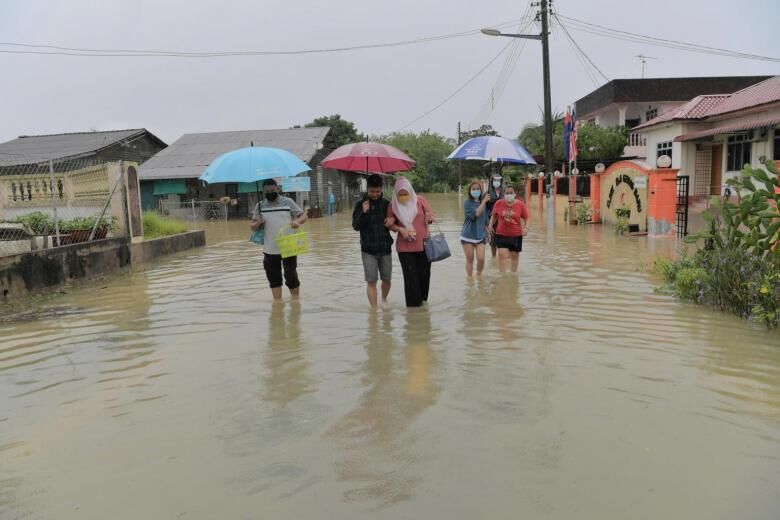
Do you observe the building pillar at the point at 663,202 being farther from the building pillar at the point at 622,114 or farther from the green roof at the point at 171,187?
the green roof at the point at 171,187

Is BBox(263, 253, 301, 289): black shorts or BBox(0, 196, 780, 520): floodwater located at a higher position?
BBox(263, 253, 301, 289): black shorts

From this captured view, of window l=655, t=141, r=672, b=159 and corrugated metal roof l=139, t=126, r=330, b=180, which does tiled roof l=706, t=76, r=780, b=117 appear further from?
corrugated metal roof l=139, t=126, r=330, b=180

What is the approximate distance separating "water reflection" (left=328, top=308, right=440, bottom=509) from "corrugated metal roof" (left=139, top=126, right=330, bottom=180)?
2513 centimetres

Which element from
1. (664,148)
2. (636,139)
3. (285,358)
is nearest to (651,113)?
(636,139)

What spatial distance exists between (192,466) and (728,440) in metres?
3.08

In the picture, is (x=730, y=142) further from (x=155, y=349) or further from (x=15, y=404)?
(x=15, y=404)

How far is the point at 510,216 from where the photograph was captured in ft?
29.5

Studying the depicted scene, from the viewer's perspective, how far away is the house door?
74.6 feet

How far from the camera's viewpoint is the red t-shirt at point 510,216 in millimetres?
9000

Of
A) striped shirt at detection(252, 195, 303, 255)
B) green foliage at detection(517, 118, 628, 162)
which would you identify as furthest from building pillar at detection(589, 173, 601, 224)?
striped shirt at detection(252, 195, 303, 255)

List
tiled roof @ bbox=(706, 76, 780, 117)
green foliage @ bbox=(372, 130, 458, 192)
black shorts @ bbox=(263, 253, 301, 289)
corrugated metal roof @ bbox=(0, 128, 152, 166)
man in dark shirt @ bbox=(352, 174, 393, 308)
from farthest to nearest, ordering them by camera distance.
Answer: green foliage @ bbox=(372, 130, 458, 192) → corrugated metal roof @ bbox=(0, 128, 152, 166) → tiled roof @ bbox=(706, 76, 780, 117) → black shorts @ bbox=(263, 253, 301, 289) → man in dark shirt @ bbox=(352, 174, 393, 308)

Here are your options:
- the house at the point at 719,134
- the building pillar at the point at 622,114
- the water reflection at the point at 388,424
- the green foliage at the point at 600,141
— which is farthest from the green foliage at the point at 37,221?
the building pillar at the point at 622,114

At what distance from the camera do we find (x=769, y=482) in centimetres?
315

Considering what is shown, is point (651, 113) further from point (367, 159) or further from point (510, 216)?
point (367, 159)
